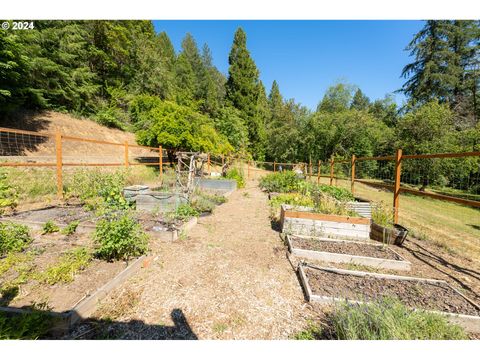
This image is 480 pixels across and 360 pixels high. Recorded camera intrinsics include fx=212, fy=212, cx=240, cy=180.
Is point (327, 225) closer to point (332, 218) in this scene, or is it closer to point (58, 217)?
point (332, 218)

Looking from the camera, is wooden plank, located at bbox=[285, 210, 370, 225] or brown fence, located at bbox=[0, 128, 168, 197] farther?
brown fence, located at bbox=[0, 128, 168, 197]

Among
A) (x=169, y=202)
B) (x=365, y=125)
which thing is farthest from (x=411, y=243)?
(x=365, y=125)

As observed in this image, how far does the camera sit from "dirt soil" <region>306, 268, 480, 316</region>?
213cm

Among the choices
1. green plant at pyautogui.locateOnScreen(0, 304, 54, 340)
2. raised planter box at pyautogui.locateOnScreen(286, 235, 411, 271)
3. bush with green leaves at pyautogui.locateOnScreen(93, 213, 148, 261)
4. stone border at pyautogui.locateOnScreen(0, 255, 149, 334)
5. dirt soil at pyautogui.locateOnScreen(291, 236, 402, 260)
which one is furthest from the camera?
dirt soil at pyautogui.locateOnScreen(291, 236, 402, 260)

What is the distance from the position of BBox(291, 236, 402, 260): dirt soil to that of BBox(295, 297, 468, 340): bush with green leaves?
1.60 meters

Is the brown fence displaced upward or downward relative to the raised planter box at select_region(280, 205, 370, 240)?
upward

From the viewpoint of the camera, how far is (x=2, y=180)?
3477 millimetres

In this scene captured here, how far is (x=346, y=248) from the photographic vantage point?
353 cm

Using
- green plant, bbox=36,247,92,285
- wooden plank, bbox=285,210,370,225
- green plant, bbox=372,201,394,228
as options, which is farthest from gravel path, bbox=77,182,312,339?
green plant, bbox=372,201,394,228

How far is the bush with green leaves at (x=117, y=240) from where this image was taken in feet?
8.62

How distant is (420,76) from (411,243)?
853 inches

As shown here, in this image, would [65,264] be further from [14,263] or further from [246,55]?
[246,55]

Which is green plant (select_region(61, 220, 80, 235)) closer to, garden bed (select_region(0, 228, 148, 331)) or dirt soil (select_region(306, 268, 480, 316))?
garden bed (select_region(0, 228, 148, 331))

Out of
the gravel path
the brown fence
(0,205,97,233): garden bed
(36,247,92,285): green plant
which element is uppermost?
the brown fence
